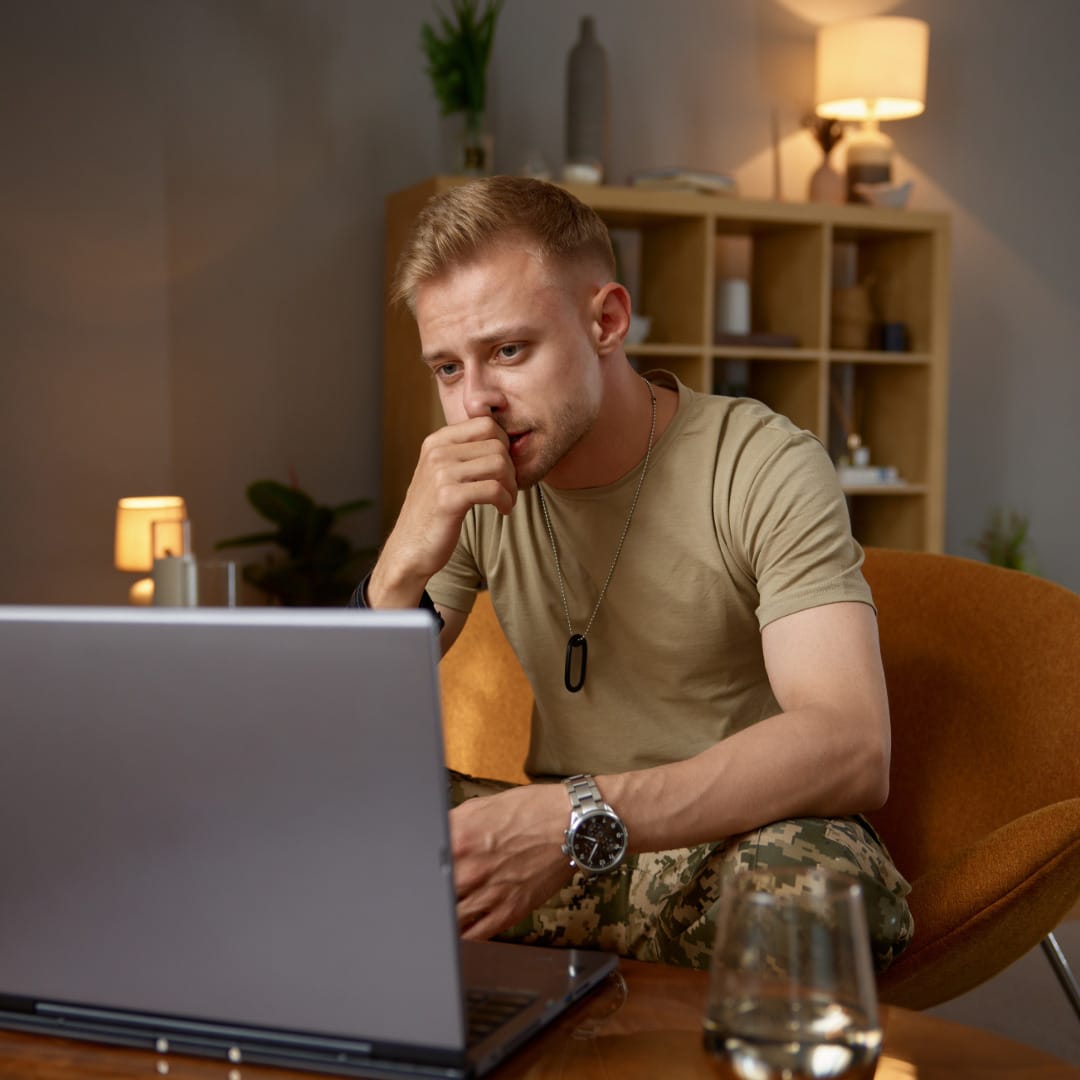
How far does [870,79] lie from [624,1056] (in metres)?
3.70

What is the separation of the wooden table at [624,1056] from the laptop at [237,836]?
1cm

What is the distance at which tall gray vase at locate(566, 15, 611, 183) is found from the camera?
12.0 ft

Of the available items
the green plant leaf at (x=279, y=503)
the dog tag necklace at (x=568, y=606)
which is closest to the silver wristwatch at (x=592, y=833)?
the dog tag necklace at (x=568, y=606)

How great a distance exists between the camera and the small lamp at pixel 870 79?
3934mm

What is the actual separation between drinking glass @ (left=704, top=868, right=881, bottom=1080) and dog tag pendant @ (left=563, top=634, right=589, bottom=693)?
2.99ft

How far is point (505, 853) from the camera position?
3.34ft

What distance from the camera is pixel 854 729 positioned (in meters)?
1.19

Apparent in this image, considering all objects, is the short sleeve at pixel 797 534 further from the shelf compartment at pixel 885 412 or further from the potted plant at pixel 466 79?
the shelf compartment at pixel 885 412

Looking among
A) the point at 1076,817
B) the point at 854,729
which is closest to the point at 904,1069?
the point at 854,729

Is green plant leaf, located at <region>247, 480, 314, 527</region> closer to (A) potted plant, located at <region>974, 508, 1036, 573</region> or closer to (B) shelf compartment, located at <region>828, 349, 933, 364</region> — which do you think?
(B) shelf compartment, located at <region>828, 349, 933, 364</region>

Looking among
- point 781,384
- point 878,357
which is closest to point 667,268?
point 781,384

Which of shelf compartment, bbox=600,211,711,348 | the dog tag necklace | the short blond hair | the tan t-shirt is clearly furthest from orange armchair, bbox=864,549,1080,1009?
shelf compartment, bbox=600,211,711,348

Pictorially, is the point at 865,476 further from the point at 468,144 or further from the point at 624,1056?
the point at 624,1056

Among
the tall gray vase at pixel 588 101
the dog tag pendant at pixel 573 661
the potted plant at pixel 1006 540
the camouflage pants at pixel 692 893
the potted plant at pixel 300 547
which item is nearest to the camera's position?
the camouflage pants at pixel 692 893
